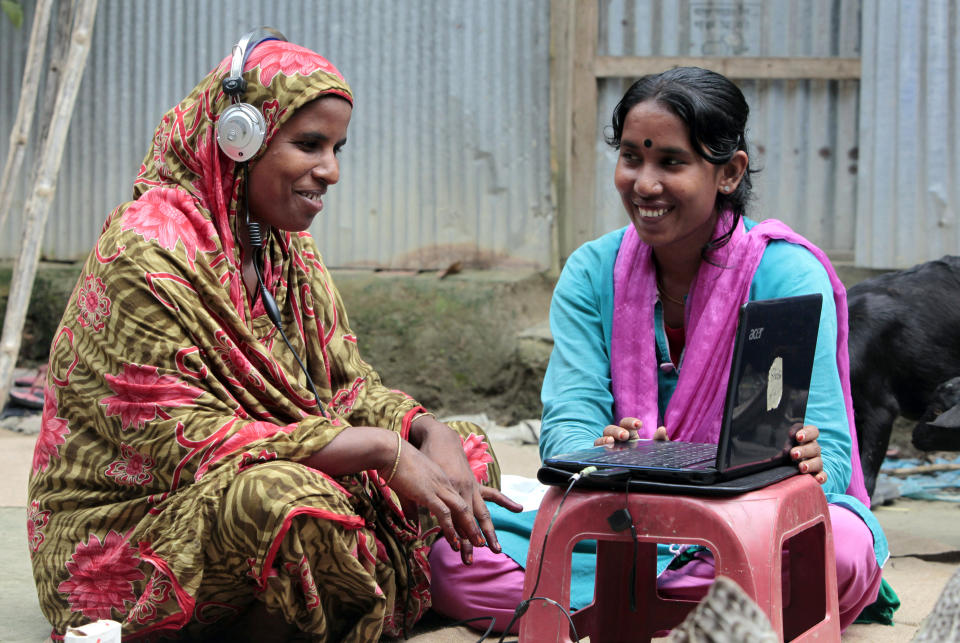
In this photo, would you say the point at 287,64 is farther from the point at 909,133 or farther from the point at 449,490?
the point at 909,133

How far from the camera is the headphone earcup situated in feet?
9.27

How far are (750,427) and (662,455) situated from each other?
0.21 meters

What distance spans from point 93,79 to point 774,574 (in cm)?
636

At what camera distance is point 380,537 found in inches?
117

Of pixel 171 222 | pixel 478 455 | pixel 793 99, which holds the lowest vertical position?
pixel 478 455

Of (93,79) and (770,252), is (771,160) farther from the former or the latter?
(93,79)

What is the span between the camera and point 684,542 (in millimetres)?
2248

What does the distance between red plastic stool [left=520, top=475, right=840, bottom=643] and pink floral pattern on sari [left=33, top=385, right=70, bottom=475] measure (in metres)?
1.22

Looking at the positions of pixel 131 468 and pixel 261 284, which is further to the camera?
pixel 261 284

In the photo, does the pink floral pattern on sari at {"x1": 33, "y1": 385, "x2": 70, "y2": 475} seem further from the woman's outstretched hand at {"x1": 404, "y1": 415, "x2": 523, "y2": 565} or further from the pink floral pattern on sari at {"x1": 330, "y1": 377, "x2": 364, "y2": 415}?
the woman's outstretched hand at {"x1": 404, "y1": 415, "x2": 523, "y2": 565}

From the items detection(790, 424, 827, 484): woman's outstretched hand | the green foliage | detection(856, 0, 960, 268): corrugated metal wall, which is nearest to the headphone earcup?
detection(790, 424, 827, 484): woman's outstretched hand

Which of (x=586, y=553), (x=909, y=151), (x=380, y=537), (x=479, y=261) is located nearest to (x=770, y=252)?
(x=586, y=553)

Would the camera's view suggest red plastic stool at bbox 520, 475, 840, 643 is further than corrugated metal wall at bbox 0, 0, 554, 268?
No

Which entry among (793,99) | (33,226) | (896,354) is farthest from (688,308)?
(33,226)
